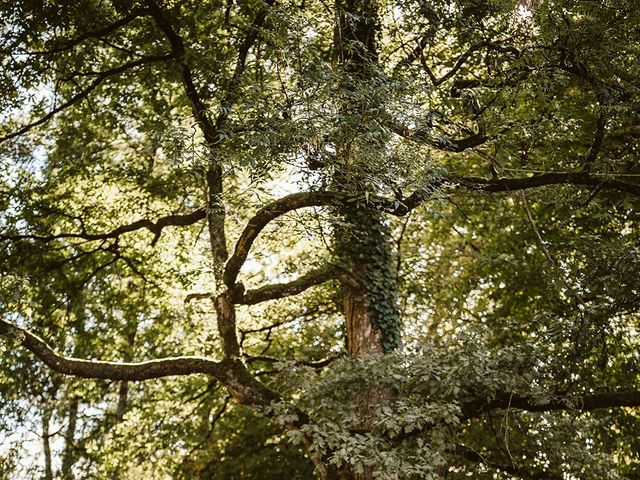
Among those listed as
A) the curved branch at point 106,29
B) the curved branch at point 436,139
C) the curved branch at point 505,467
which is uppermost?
the curved branch at point 106,29

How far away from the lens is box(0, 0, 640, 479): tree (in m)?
6.17

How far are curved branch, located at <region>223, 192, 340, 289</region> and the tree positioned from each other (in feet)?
0.11

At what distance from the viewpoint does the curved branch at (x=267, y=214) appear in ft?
23.0

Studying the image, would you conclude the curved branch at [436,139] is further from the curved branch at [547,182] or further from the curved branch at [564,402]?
the curved branch at [564,402]

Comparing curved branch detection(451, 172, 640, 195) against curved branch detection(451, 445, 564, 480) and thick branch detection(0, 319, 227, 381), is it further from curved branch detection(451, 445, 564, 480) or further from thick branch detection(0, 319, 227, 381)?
thick branch detection(0, 319, 227, 381)

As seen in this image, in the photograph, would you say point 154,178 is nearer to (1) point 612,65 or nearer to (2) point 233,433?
(2) point 233,433

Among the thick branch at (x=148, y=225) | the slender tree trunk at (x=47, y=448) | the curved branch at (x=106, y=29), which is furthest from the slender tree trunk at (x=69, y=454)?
the curved branch at (x=106, y=29)

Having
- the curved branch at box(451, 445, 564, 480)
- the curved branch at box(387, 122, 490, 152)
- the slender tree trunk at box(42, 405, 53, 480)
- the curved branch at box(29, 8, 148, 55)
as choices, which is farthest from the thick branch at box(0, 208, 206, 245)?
the slender tree trunk at box(42, 405, 53, 480)

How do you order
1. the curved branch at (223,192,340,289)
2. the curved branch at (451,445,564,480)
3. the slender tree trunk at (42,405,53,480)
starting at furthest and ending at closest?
1. the slender tree trunk at (42,405,53,480)
2. the curved branch at (451,445,564,480)
3. the curved branch at (223,192,340,289)

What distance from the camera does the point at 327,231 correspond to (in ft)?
30.4

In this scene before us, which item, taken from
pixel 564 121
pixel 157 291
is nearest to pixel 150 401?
pixel 157 291

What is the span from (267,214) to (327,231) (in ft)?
6.24

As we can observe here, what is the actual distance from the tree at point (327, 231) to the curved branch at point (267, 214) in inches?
1.3

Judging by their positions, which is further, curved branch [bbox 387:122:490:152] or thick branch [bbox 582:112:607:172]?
thick branch [bbox 582:112:607:172]
